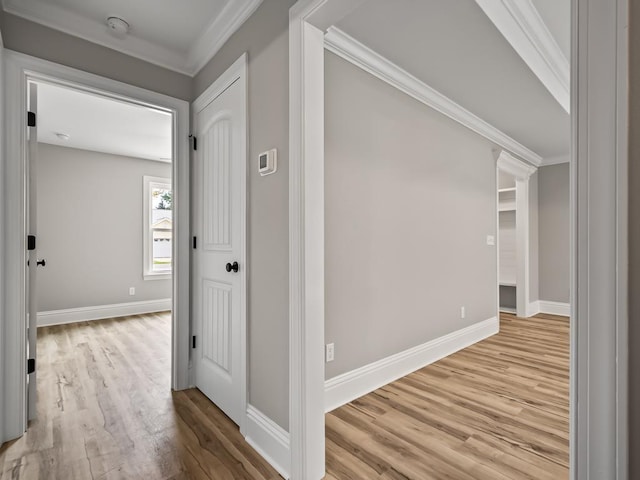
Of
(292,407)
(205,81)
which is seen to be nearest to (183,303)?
(292,407)

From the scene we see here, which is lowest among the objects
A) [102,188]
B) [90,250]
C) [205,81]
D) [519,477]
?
[519,477]

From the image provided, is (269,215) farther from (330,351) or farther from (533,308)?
(533,308)

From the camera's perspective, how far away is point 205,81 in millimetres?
2346

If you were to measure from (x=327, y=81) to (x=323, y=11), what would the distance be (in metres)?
0.75

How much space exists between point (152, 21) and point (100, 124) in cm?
245

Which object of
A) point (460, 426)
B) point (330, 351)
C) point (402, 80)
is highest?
point (402, 80)

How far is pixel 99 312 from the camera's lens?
4.93m

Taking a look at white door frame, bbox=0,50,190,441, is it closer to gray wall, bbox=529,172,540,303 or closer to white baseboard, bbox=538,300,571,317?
gray wall, bbox=529,172,540,303

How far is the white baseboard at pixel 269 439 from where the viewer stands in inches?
61.0

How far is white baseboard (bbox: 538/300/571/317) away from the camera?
5.06 m

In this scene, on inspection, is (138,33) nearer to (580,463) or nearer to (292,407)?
(292,407)

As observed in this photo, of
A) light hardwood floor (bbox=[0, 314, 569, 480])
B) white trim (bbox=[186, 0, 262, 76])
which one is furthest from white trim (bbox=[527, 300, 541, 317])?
white trim (bbox=[186, 0, 262, 76])

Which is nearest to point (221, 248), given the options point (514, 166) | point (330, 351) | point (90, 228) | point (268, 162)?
point (268, 162)

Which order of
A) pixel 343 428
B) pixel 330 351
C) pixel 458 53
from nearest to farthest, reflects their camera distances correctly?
1. pixel 343 428
2. pixel 330 351
3. pixel 458 53
